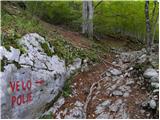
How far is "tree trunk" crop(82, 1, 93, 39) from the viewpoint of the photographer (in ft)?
38.9

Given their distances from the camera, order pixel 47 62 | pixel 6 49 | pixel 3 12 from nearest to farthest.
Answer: pixel 6 49 → pixel 47 62 → pixel 3 12

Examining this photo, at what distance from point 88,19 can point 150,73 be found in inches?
252

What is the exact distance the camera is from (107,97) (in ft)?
19.9

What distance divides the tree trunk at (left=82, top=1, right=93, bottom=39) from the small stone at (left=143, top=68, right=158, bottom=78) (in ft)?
19.3

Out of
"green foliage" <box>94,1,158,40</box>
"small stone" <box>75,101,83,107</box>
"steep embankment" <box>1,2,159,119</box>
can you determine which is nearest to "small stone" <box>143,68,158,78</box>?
"steep embankment" <box>1,2,159,119</box>

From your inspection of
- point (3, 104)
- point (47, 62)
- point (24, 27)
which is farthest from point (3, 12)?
point (3, 104)

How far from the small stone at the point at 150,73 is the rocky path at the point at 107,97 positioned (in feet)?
0.56

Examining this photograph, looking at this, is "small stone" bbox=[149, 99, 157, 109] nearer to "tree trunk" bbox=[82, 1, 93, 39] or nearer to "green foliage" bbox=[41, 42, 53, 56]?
"green foliage" bbox=[41, 42, 53, 56]

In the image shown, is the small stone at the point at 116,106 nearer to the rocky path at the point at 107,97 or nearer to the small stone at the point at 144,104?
the rocky path at the point at 107,97

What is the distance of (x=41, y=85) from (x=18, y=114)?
88 cm

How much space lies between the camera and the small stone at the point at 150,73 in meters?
6.13

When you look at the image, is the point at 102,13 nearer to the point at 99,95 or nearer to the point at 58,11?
the point at 58,11

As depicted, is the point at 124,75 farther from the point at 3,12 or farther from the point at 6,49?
the point at 3,12

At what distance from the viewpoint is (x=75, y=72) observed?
696cm
